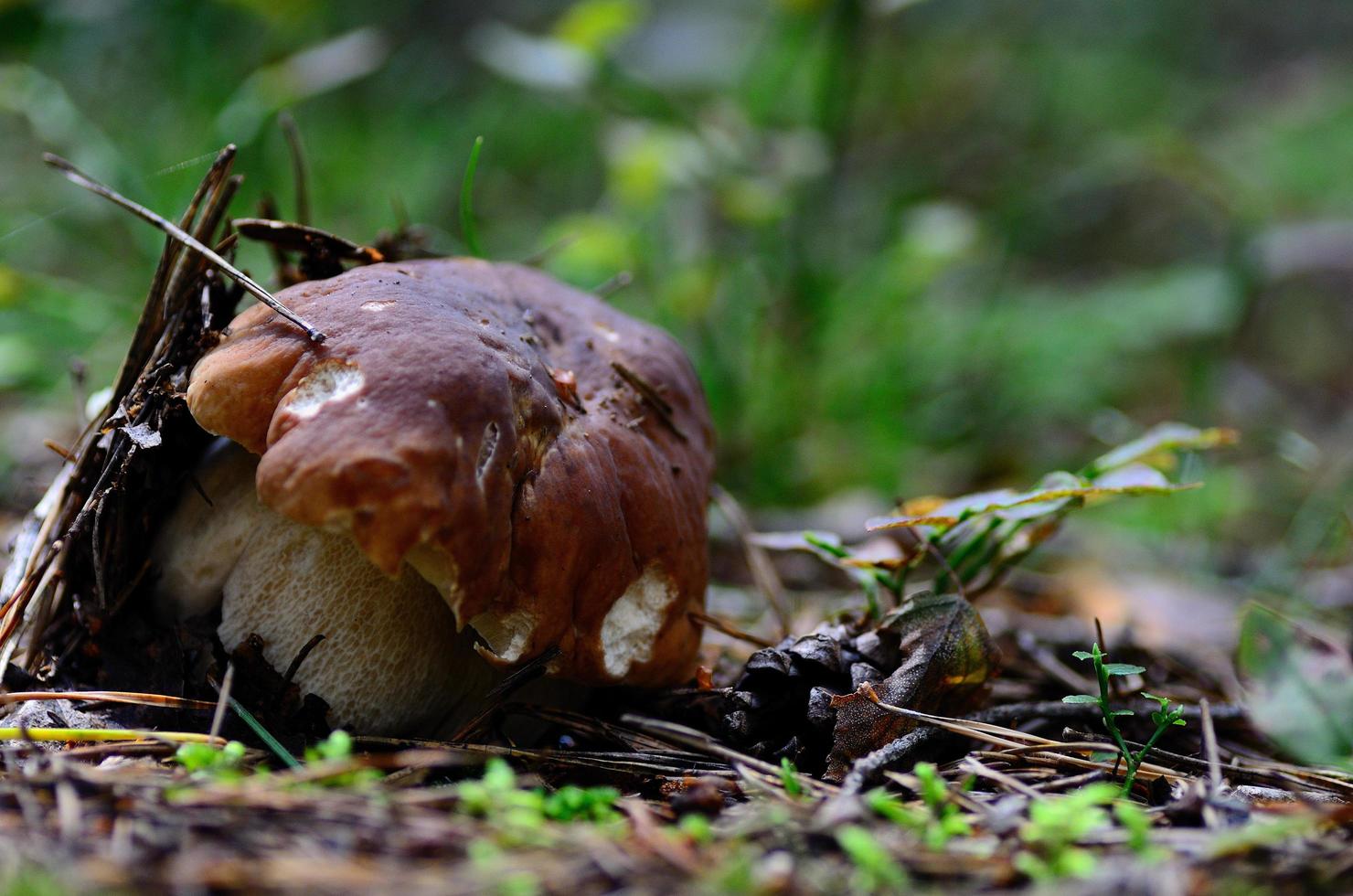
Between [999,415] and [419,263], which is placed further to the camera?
[999,415]

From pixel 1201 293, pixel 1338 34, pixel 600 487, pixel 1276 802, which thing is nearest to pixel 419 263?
pixel 600 487

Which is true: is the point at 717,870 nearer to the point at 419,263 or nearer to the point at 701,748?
the point at 701,748

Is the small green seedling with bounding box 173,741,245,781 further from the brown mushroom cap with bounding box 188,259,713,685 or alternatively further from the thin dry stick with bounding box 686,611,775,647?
the thin dry stick with bounding box 686,611,775,647

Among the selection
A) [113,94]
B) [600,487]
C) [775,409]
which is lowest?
[600,487]

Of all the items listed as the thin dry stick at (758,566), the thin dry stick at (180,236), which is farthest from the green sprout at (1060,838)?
the thin dry stick at (180,236)

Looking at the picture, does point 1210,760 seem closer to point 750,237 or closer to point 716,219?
point 750,237

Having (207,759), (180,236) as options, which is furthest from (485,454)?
(180,236)

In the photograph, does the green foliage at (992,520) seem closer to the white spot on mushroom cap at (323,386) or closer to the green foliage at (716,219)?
the white spot on mushroom cap at (323,386)

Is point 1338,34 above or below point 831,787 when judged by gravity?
above
